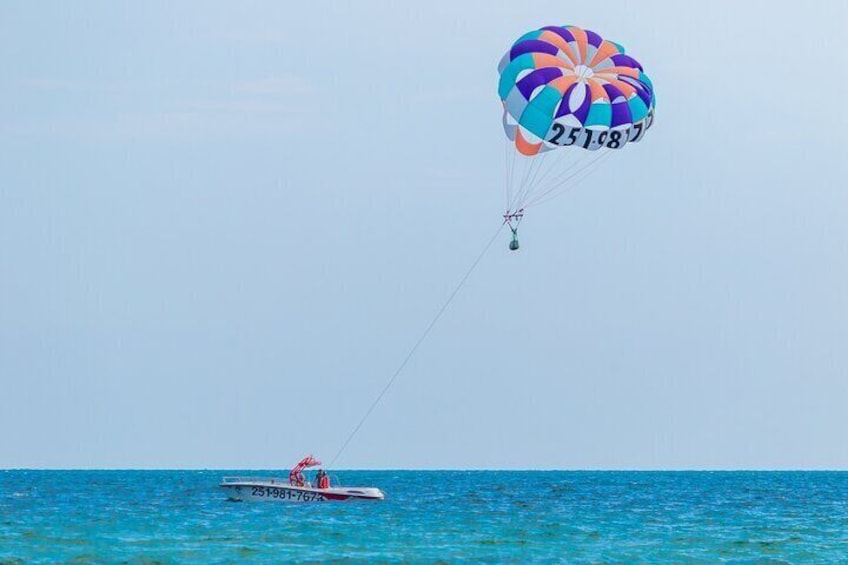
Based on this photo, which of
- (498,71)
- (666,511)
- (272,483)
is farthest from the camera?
(666,511)

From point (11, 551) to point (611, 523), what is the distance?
22178 millimetres

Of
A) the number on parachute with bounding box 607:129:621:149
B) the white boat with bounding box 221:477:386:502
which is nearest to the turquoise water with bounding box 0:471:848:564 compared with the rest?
the white boat with bounding box 221:477:386:502

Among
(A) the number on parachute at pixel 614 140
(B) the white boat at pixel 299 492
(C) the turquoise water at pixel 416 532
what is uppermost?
(A) the number on parachute at pixel 614 140

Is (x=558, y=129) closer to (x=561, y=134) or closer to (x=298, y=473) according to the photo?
(x=561, y=134)

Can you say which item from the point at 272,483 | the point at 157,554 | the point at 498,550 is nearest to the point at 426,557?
the point at 498,550

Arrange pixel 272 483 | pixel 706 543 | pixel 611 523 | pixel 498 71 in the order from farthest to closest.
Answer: pixel 272 483, pixel 611 523, pixel 706 543, pixel 498 71

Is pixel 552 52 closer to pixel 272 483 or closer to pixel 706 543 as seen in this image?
pixel 706 543

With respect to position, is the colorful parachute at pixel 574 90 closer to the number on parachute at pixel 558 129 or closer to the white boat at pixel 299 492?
the number on parachute at pixel 558 129

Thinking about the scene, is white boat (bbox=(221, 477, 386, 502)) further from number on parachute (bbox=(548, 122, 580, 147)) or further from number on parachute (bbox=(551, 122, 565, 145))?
number on parachute (bbox=(551, 122, 565, 145))

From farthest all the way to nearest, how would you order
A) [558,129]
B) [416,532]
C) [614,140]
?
[416,532] < [614,140] < [558,129]

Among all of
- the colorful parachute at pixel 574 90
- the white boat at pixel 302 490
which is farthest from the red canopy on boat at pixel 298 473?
the colorful parachute at pixel 574 90

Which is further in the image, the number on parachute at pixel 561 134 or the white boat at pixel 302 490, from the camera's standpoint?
the white boat at pixel 302 490

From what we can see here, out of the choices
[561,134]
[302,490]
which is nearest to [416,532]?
[302,490]

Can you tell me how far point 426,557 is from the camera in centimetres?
3822
